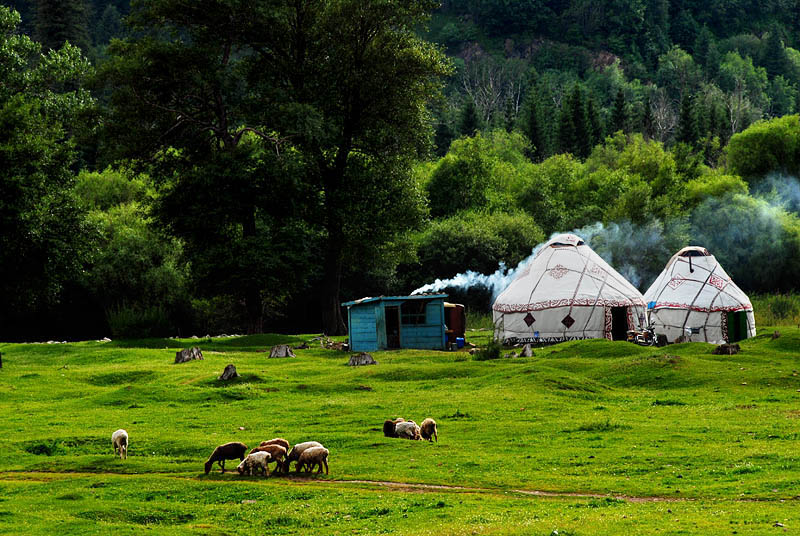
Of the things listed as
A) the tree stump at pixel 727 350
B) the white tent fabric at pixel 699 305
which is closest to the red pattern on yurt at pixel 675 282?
the white tent fabric at pixel 699 305

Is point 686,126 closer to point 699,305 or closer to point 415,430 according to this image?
point 699,305

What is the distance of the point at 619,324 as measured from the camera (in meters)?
48.8

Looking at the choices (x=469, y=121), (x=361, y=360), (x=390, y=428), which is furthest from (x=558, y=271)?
(x=469, y=121)

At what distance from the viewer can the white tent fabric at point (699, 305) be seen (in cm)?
4778

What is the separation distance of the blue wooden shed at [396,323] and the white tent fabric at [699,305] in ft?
37.7

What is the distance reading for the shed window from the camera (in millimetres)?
47750

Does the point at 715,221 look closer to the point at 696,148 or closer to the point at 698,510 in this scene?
the point at 696,148

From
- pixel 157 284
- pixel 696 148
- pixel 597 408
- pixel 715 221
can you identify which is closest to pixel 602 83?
pixel 696 148

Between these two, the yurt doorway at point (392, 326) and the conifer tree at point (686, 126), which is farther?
the conifer tree at point (686, 126)

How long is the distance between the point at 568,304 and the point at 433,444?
26557 mm

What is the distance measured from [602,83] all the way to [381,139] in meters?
151

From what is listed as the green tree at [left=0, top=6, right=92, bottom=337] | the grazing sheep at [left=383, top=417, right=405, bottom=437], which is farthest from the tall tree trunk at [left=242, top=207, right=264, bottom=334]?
the grazing sheep at [left=383, top=417, right=405, bottom=437]

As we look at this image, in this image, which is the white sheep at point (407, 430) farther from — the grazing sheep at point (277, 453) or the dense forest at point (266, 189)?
the dense forest at point (266, 189)

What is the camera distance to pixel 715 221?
235 feet
